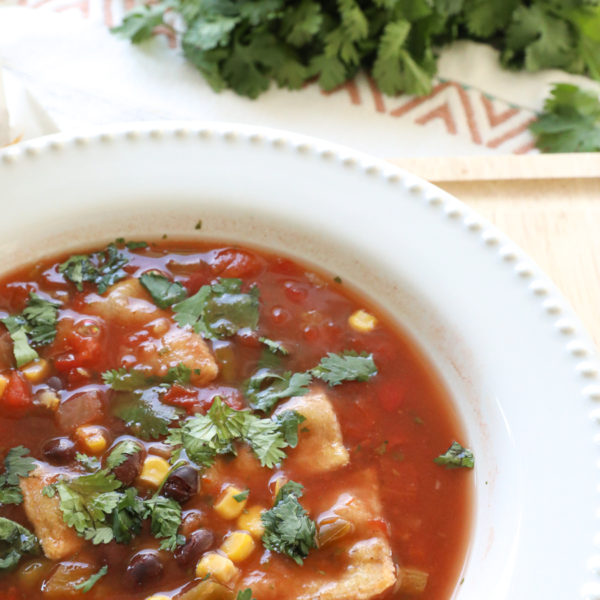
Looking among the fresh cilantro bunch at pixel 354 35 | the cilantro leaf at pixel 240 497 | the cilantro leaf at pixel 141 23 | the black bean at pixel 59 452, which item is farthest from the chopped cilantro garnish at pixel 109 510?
the cilantro leaf at pixel 141 23

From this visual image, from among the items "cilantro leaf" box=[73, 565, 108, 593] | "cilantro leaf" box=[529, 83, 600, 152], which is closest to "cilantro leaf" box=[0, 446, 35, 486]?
"cilantro leaf" box=[73, 565, 108, 593]

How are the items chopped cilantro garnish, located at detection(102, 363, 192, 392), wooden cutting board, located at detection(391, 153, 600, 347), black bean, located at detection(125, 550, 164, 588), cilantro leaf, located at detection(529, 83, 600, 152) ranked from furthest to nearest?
cilantro leaf, located at detection(529, 83, 600, 152) → wooden cutting board, located at detection(391, 153, 600, 347) → chopped cilantro garnish, located at detection(102, 363, 192, 392) → black bean, located at detection(125, 550, 164, 588)

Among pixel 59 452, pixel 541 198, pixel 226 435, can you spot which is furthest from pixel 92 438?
pixel 541 198

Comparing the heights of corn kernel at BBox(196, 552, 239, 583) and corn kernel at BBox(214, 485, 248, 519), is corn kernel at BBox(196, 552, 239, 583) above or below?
below

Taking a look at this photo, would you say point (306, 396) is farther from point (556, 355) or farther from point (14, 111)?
point (14, 111)

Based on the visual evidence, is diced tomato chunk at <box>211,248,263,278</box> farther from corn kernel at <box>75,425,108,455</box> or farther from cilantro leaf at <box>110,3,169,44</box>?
cilantro leaf at <box>110,3,169,44</box>

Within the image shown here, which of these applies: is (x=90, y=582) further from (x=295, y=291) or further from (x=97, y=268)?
(x=295, y=291)

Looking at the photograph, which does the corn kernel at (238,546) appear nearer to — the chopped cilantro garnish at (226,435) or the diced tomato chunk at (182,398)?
the chopped cilantro garnish at (226,435)
